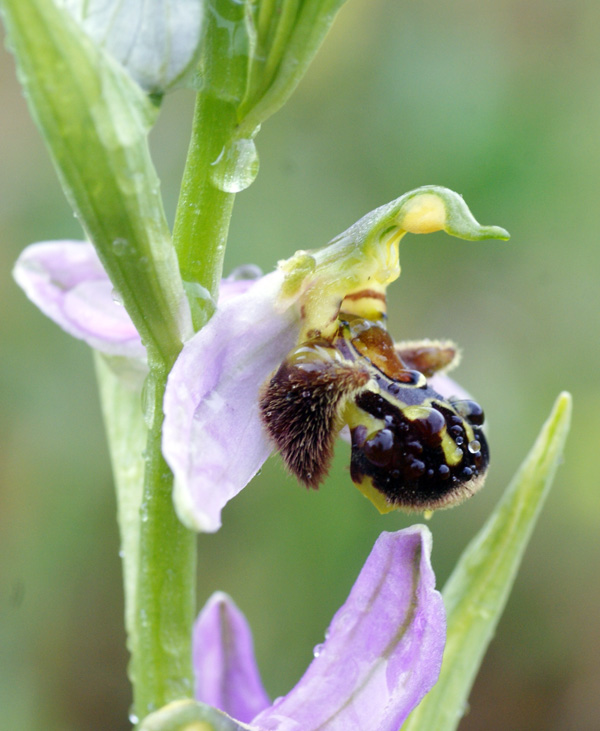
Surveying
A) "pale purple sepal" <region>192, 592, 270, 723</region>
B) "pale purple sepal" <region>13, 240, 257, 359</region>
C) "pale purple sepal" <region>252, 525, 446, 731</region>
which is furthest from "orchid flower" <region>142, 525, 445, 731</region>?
"pale purple sepal" <region>13, 240, 257, 359</region>

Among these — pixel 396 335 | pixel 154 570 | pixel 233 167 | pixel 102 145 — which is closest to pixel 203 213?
pixel 233 167

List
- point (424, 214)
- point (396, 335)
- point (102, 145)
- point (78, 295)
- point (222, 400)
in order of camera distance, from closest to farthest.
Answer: point (102, 145) → point (222, 400) → point (424, 214) → point (78, 295) → point (396, 335)

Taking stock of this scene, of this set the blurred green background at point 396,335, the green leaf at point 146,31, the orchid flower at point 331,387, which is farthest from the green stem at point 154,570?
the blurred green background at point 396,335

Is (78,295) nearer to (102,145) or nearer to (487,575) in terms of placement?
(102,145)

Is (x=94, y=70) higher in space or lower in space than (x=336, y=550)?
higher

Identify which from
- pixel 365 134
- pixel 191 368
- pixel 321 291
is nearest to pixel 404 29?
pixel 365 134

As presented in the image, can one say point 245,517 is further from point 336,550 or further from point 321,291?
point 321,291
